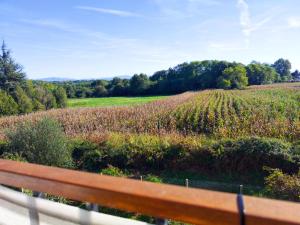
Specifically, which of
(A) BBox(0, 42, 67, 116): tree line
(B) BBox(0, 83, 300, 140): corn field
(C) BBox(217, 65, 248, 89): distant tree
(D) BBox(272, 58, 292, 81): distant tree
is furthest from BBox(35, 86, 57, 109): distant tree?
(D) BBox(272, 58, 292, 81): distant tree

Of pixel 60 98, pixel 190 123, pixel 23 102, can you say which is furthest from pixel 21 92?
pixel 190 123

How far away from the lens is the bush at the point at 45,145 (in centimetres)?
1658

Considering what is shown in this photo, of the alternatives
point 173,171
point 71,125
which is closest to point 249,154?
point 173,171

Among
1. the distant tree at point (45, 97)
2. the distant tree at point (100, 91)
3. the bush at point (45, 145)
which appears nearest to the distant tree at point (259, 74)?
the distant tree at point (100, 91)

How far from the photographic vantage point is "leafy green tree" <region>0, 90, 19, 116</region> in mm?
46500

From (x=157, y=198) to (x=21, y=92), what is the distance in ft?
180

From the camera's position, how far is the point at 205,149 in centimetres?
1734

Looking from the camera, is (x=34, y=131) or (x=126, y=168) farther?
(x=126, y=168)

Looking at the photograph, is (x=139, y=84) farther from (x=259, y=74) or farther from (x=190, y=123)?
(x=190, y=123)

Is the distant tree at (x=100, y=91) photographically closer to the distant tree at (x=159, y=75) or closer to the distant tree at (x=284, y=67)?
the distant tree at (x=159, y=75)

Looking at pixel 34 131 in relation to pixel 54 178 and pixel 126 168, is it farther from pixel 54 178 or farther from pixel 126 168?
pixel 54 178

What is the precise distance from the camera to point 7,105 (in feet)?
155

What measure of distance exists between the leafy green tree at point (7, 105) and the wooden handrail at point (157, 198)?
47957 mm

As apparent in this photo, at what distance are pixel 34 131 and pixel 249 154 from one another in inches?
364
